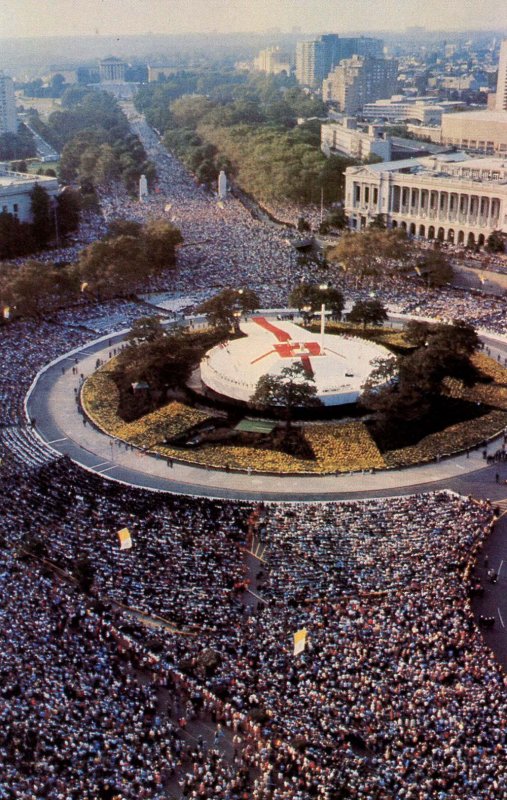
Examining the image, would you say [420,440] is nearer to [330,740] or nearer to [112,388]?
[112,388]

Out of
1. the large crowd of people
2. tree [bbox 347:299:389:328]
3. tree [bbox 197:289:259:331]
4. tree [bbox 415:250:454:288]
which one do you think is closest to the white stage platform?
tree [bbox 197:289:259:331]

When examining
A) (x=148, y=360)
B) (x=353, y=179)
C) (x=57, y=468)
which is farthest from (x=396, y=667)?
(x=353, y=179)

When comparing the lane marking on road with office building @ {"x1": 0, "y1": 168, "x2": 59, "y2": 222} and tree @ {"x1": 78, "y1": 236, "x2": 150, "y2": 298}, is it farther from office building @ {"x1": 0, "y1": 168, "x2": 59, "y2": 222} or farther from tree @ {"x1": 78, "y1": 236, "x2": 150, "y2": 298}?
office building @ {"x1": 0, "y1": 168, "x2": 59, "y2": 222}

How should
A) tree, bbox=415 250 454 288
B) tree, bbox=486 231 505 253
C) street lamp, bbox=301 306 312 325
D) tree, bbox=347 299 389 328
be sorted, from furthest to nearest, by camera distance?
tree, bbox=486 231 505 253 → tree, bbox=415 250 454 288 → street lamp, bbox=301 306 312 325 → tree, bbox=347 299 389 328

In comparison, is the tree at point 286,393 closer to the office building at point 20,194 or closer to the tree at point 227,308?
the tree at point 227,308

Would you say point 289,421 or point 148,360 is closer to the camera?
point 289,421

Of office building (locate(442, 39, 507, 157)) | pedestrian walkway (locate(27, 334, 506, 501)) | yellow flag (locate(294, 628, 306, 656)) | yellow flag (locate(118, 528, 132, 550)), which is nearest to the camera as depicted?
yellow flag (locate(294, 628, 306, 656))
